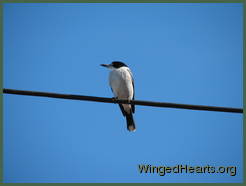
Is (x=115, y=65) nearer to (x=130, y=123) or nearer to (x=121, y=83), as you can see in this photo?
(x=121, y=83)

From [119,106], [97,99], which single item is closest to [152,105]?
[97,99]

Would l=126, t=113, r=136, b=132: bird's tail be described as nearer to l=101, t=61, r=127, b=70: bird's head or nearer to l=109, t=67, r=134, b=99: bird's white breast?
l=109, t=67, r=134, b=99: bird's white breast

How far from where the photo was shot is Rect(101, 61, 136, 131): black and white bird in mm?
9188

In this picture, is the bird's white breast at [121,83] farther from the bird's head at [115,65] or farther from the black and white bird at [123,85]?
the bird's head at [115,65]

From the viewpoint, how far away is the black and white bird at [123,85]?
919 cm

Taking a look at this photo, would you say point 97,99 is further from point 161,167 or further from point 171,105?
point 161,167

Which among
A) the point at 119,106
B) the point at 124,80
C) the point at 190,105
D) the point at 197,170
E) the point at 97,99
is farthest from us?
the point at 119,106

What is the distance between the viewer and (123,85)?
361 inches

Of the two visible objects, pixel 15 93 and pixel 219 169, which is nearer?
pixel 15 93

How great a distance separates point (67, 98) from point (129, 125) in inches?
177

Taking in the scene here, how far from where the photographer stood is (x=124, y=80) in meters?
9.17

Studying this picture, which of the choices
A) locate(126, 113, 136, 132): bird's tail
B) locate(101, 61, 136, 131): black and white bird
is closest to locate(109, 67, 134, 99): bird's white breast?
locate(101, 61, 136, 131): black and white bird

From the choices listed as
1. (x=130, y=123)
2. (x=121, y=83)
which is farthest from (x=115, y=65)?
(x=130, y=123)

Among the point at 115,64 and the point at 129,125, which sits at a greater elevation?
the point at 115,64
